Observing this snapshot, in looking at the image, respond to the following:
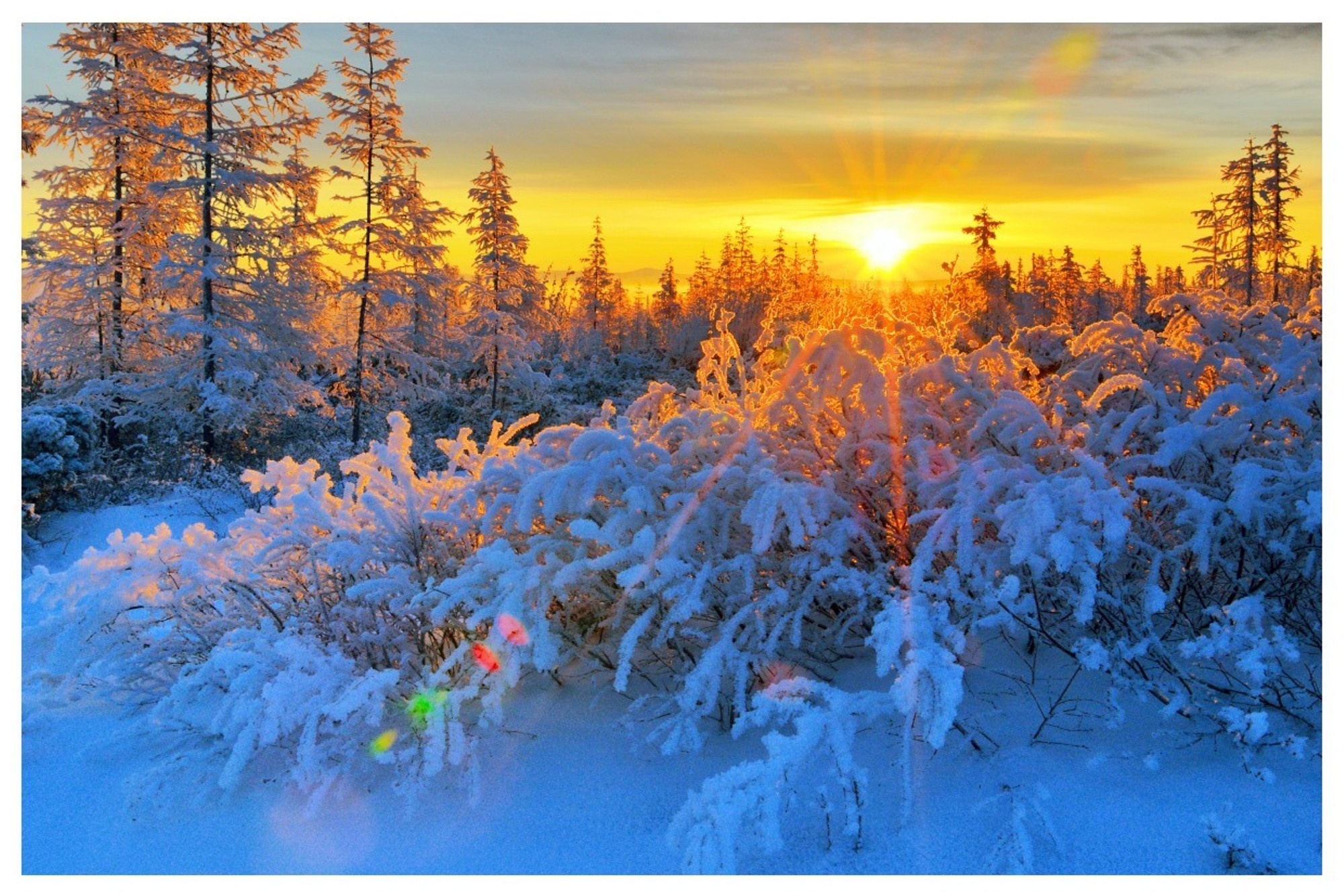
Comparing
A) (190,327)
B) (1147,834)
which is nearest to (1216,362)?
(1147,834)

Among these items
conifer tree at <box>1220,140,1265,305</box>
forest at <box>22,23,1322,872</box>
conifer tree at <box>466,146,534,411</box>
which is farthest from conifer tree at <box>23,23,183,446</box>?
conifer tree at <box>1220,140,1265,305</box>

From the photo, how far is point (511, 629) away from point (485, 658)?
25 centimetres

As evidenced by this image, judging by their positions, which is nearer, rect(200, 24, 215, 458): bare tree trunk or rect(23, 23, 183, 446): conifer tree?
rect(23, 23, 183, 446): conifer tree

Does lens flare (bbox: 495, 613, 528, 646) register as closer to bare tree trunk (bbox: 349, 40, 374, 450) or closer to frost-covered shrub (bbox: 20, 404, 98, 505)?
frost-covered shrub (bbox: 20, 404, 98, 505)

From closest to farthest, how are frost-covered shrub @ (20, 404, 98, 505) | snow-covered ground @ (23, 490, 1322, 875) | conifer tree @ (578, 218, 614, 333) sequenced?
snow-covered ground @ (23, 490, 1322, 875) < frost-covered shrub @ (20, 404, 98, 505) < conifer tree @ (578, 218, 614, 333)

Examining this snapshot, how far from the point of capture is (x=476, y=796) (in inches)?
138

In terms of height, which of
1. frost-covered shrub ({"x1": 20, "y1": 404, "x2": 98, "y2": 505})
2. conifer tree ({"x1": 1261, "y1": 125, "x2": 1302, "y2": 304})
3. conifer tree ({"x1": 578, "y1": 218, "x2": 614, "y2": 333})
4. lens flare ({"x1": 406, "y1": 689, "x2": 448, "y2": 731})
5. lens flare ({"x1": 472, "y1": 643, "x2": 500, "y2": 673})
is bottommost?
lens flare ({"x1": 406, "y1": 689, "x2": 448, "y2": 731})

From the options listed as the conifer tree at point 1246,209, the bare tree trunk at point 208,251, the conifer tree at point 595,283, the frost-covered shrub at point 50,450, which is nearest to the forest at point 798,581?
the conifer tree at point 1246,209

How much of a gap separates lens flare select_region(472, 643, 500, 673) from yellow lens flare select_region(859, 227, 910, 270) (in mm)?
3308

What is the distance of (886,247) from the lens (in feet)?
18.0

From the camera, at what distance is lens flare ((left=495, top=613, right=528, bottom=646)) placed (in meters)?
3.66

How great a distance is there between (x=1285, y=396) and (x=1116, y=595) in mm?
1128

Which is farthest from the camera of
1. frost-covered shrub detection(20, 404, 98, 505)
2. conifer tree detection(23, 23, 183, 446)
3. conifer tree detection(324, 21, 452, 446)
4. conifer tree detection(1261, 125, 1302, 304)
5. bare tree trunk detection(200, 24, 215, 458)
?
conifer tree detection(324, 21, 452, 446)

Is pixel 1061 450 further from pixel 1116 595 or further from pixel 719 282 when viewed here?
pixel 719 282
